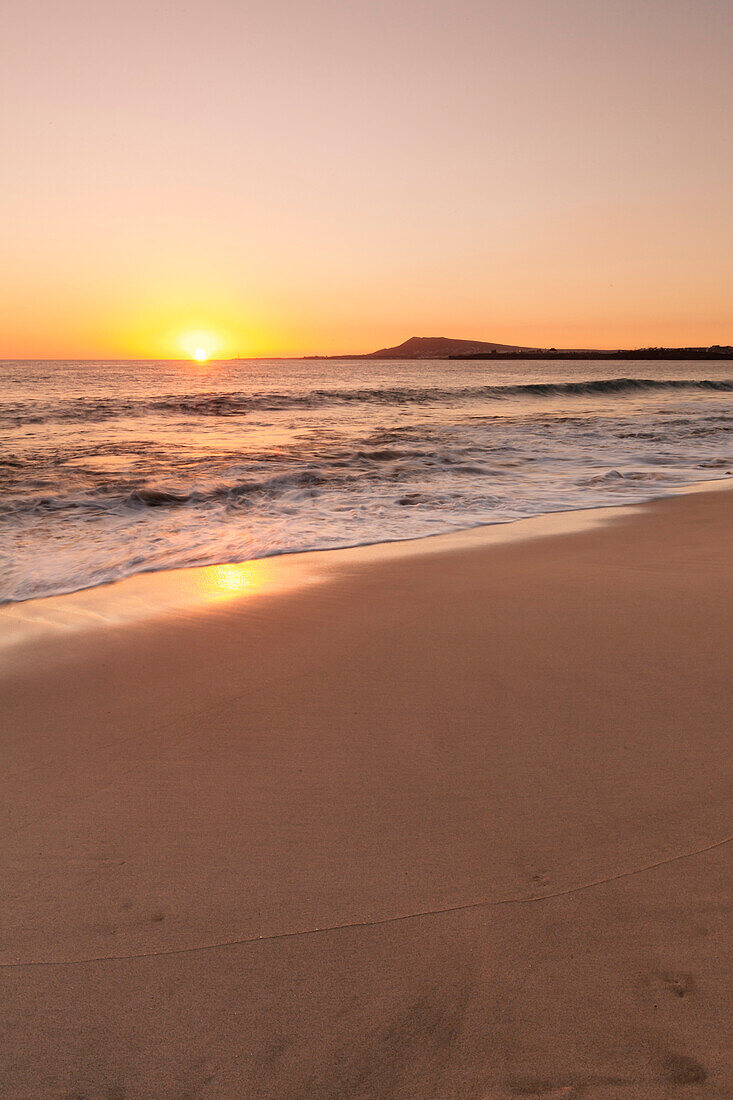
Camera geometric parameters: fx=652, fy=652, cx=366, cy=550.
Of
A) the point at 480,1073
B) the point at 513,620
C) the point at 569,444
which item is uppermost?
the point at 569,444

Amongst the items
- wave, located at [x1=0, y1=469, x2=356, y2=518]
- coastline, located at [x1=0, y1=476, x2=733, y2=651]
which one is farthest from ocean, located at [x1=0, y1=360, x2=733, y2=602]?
coastline, located at [x1=0, y1=476, x2=733, y2=651]

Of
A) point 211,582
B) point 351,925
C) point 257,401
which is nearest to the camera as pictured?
point 351,925

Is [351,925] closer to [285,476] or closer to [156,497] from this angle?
[156,497]

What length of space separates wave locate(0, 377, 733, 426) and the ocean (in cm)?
28

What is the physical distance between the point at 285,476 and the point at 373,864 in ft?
25.8

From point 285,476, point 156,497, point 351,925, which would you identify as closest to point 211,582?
point 351,925

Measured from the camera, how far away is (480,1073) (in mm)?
1139

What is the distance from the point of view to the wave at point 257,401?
1858 cm

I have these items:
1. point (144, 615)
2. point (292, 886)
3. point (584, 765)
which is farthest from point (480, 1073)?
point (144, 615)

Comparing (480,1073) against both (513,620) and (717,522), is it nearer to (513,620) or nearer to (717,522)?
(513,620)

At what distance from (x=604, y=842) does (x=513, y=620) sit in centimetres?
164

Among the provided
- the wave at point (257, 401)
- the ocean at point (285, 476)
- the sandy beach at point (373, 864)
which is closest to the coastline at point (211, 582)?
the ocean at point (285, 476)

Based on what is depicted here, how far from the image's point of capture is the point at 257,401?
956 inches

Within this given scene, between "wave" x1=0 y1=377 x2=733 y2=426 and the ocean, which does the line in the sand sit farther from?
→ "wave" x1=0 y1=377 x2=733 y2=426
